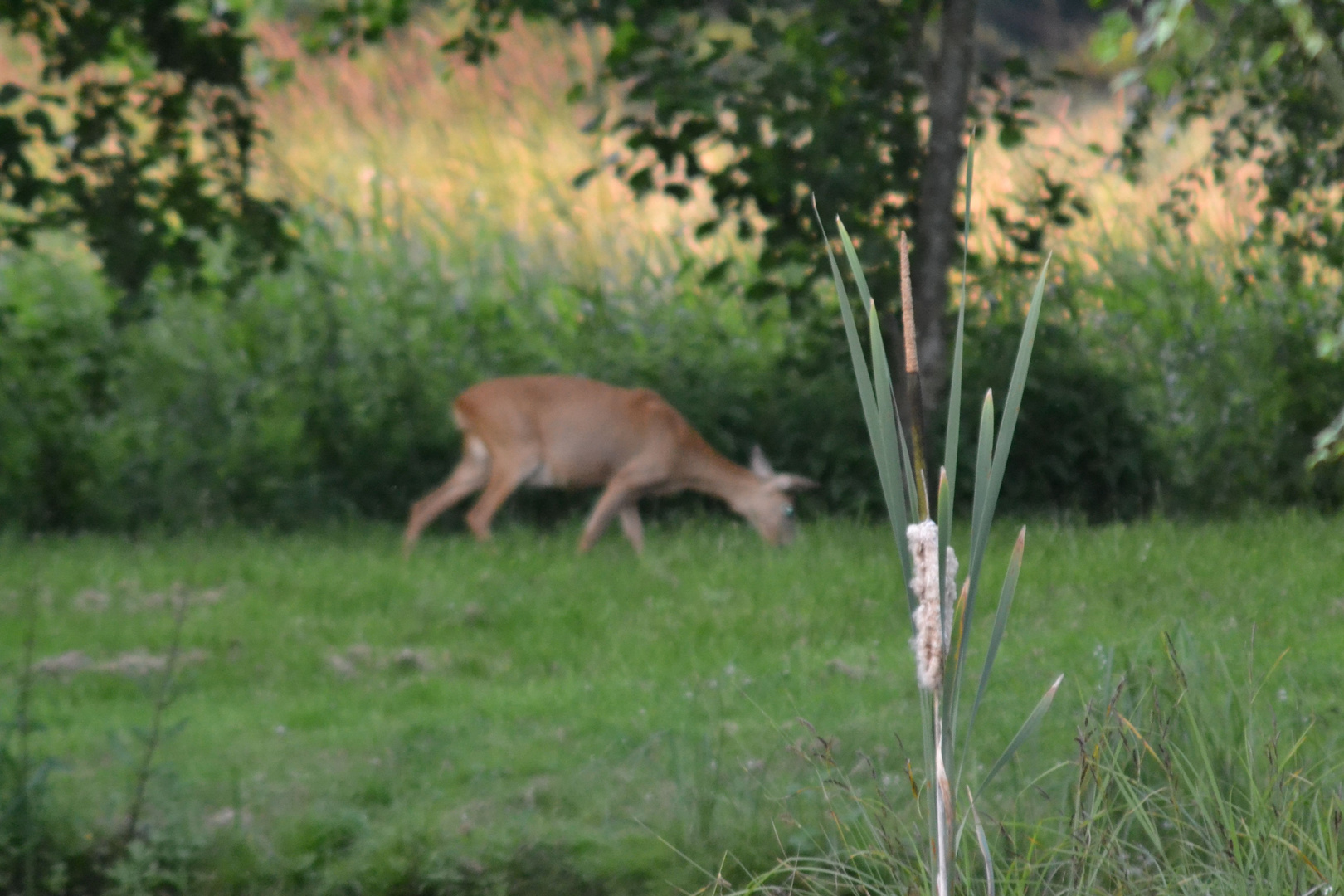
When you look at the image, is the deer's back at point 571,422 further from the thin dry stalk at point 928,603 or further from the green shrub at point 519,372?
the thin dry stalk at point 928,603

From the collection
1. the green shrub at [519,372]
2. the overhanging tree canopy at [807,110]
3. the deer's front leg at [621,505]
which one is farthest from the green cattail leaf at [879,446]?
the green shrub at [519,372]

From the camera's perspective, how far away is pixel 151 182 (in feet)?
27.4

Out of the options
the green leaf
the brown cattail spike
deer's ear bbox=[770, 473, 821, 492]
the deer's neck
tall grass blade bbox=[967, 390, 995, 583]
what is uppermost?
the green leaf

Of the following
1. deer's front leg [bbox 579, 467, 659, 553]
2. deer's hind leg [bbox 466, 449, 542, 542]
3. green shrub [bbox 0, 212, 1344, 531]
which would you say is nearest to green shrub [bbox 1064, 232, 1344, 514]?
green shrub [bbox 0, 212, 1344, 531]

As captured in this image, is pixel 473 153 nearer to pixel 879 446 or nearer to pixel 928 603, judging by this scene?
pixel 879 446

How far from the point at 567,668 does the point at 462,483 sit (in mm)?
3647

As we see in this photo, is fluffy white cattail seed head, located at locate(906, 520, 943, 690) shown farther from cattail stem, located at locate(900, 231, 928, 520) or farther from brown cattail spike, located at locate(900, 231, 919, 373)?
brown cattail spike, located at locate(900, 231, 919, 373)

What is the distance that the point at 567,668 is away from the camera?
6051mm

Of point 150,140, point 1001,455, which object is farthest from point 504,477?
point 1001,455

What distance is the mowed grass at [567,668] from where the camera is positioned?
4141mm

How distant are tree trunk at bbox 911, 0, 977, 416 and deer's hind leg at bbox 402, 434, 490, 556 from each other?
257 cm

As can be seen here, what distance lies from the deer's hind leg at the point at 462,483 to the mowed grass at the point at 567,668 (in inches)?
15.8

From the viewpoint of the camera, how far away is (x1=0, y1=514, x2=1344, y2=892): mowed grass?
13.6 ft

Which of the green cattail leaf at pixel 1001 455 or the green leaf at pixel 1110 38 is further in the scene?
the green leaf at pixel 1110 38
